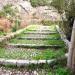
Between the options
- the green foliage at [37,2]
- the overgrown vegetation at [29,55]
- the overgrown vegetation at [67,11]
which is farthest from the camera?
the green foliage at [37,2]

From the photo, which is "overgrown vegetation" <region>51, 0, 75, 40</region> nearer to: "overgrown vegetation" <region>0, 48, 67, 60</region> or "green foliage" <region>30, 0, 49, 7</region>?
"overgrown vegetation" <region>0, 48, 67, 60</region>

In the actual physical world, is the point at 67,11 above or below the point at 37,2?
above

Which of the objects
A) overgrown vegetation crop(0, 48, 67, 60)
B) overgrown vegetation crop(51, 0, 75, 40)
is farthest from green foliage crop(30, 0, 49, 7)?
overgrown vegetation crop(0, 48, 67, 60)

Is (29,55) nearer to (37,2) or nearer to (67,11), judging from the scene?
(67,11)

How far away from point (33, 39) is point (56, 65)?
7.03 metres

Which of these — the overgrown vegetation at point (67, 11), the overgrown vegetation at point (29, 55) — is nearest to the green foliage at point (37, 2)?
the overgrown vegetation at point (67, 11)

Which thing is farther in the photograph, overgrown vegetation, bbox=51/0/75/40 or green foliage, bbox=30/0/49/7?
green foliage, bbox=30/0/49/7

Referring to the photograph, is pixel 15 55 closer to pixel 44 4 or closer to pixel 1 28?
pixel 1 28

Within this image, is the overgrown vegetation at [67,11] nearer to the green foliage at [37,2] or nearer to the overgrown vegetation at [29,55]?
the overgrown vegetation at [29,55]

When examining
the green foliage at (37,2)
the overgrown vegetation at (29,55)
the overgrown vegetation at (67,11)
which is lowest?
the green foliage at (37,2)

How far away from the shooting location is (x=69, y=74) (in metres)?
7.70

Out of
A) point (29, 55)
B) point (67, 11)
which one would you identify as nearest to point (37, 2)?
point (67, 11)

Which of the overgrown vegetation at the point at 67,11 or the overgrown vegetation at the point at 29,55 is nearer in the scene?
the overgrown vegetation at the point at 29,55

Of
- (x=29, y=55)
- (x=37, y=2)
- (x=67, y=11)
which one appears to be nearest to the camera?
(x=29, y=55)
